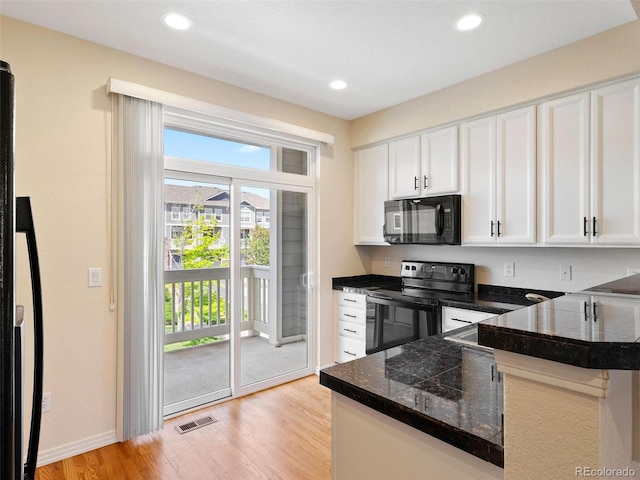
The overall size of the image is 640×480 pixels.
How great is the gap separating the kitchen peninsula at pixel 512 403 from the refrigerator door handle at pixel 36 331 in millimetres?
806

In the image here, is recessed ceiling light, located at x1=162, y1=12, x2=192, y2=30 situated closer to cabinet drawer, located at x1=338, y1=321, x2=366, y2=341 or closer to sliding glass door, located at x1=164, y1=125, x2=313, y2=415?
sliding glass door, located at x1=164, y1=125, x2=313, y2=415

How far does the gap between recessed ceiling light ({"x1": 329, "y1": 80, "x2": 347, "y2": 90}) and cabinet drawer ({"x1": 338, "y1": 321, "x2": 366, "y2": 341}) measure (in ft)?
7.52

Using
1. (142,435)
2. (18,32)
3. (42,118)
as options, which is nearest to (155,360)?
(142,435)

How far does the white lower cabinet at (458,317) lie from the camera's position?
2.78 metres

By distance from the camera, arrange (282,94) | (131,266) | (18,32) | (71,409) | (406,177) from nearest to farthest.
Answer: (18,32) < (71,409) < (131,266) < (282,94) < (406,177)

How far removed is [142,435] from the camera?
Answer: 8.41 feet

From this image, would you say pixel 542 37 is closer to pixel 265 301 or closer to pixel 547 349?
pixel 547 349

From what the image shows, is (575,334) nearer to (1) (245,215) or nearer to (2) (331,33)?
(2) (331,33)

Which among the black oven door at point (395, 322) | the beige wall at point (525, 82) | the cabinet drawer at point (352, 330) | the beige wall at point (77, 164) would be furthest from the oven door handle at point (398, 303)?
the beige wall at point (525, 82)

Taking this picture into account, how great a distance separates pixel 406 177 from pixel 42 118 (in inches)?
Answer: 115

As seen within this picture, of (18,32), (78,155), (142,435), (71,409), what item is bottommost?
(142,435)

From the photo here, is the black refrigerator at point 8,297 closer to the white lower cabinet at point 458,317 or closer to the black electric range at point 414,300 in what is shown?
the white lower cabinet at point 458,317

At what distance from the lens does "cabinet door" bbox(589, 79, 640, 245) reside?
228 centimetres

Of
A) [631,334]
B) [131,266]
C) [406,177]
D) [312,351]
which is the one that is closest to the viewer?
[631,334]
